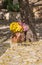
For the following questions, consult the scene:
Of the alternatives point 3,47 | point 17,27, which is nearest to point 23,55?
point 3,47

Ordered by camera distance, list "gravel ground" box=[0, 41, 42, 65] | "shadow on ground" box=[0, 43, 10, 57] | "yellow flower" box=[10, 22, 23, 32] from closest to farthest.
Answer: "gravel ground" box=[0, 41, 42, 65], "shadow on ground" box=[0, 43, 10, 57], "yellow flower" box=[10, 22, 23, 32]

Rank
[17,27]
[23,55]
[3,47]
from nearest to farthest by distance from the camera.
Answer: [23,55]
[3,47]
[17,27]

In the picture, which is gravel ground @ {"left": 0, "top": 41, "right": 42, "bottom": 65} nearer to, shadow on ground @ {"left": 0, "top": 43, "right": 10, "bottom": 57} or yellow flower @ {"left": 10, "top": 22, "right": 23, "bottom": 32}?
shadow on ground @ {"left": 0, "top": 43, "right": 10, "bottom": 57}

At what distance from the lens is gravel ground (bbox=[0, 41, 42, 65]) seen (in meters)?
7.09

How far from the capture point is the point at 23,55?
7.71 m

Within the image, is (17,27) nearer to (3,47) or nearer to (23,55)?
(3,47)

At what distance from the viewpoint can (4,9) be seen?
1900cm

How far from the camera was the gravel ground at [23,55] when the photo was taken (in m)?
7.09

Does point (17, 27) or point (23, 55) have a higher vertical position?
point (17, 27)

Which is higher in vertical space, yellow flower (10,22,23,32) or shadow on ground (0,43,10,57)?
yellow flower (10,22,23,32)

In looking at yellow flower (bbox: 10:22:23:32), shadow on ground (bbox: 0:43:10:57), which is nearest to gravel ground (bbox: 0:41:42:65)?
shadow on ground (bbox: 0:43:10:57)

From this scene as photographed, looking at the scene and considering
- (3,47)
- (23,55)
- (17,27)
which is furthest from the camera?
(17,27)

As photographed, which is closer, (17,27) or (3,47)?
(3,47)

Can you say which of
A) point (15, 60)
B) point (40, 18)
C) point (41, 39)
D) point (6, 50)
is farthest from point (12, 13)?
point (15, 60)
